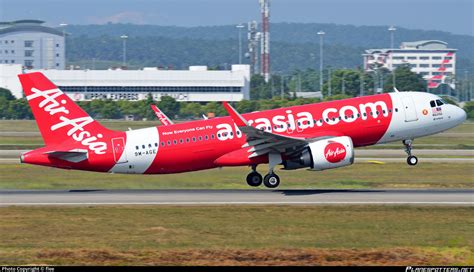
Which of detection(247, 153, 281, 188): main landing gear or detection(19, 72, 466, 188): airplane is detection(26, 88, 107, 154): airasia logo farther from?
detection(247, 153, 281, 188): main landing gear

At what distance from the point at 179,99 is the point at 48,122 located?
149143mm

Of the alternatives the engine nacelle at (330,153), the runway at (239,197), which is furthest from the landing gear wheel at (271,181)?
the engine nacelle at (330,153)

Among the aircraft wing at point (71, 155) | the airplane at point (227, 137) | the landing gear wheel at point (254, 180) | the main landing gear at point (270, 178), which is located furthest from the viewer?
the landing gear wheel at point (254, 180)

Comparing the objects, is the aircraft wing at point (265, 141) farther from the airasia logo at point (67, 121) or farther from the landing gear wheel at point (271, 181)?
the airasia logo at point (67, 121)

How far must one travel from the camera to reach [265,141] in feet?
158

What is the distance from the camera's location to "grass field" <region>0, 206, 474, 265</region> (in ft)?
96.8

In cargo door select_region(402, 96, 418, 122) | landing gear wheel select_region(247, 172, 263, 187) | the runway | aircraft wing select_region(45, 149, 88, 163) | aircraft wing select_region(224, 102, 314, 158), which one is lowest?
the runway

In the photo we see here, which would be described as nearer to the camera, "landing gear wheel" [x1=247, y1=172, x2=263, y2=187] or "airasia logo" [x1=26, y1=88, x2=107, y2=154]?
"airasia logo" [x1=26, y1=88, x2=107, y2=154]

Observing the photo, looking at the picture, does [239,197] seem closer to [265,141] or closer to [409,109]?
[265,141]

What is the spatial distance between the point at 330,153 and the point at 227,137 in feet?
20.3

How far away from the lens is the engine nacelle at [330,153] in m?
47.0

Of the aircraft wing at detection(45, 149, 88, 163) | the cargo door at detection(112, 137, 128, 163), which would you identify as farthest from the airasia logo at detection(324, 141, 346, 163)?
the aircraft wing at detection(45, 149, 88, 163)

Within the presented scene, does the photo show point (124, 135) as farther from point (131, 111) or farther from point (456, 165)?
point (131, 111)

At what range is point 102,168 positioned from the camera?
49094 millimetres
